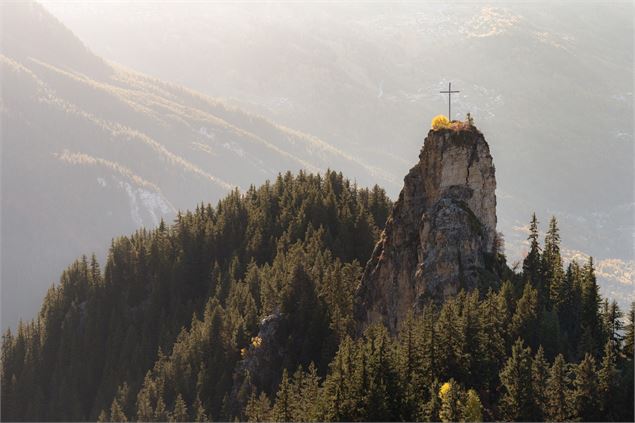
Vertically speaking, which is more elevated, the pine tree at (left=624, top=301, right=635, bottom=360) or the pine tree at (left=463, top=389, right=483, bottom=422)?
the pine tree at (left=624, top=301, right=635, bottom=360)

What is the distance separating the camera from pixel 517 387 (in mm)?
108125

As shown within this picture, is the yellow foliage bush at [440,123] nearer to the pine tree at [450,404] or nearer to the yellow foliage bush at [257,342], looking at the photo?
the pine tree at [450,404]

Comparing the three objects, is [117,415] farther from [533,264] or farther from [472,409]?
[472,409]

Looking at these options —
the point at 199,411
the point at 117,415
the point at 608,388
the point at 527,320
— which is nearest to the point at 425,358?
the point at 527,320

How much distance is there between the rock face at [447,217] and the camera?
126 m

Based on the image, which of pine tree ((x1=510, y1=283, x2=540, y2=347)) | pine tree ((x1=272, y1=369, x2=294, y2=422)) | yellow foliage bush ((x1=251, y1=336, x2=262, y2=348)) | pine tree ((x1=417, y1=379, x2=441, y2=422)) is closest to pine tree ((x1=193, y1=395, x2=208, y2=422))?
yellow foliage bush ((x1=251, y1=336, x2=262, y2=348))

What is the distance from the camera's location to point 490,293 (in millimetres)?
123188

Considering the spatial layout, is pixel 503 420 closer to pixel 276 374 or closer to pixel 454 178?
pixel 454 178

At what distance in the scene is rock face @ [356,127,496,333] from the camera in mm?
126438

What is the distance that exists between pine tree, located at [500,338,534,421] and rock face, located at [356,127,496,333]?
17.2 metres

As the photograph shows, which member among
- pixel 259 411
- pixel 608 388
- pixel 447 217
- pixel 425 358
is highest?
pixel 447 217

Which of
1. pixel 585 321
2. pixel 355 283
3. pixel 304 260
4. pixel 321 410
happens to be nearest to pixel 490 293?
pixel 585 321

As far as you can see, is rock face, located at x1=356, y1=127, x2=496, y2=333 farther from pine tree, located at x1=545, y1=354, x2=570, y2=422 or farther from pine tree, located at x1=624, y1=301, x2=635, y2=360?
pine tree, located at x1=545, y1=354, x2=570, y2=422

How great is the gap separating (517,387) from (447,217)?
23.1 m
